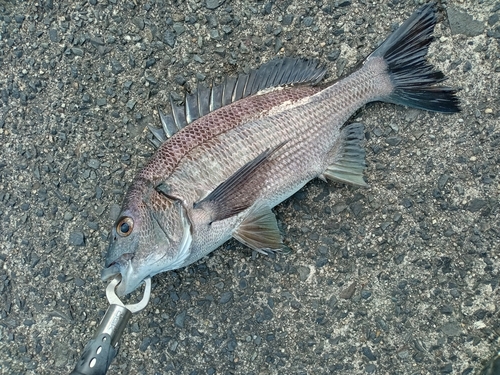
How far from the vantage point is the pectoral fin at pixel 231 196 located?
2.34 metres

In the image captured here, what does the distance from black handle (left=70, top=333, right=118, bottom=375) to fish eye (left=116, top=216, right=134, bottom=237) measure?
478 mm

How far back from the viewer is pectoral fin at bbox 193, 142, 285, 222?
234cm

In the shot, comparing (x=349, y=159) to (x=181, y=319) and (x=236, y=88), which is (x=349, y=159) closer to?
(x=236, y=88)

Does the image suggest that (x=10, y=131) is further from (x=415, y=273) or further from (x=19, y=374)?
(x=415, y=273)

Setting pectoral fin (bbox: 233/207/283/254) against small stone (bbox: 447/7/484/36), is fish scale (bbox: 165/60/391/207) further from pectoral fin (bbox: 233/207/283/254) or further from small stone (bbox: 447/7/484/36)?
small stone (bbox: 447/7/484/36)

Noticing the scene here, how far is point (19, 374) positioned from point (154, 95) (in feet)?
6.45

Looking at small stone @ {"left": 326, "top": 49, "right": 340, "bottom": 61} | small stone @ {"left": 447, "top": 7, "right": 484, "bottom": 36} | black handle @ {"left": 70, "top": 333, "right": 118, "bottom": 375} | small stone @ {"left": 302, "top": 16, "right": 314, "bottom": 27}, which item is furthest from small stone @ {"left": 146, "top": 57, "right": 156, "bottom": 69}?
small stone @ {"left": 447, "top": 7, "right": 484, "bottom": 36}

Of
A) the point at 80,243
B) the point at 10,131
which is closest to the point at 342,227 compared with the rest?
the point at 80,243

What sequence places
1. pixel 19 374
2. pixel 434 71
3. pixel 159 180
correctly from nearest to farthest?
pixel 159 180 → pixel 434 71 → pixel 19 374

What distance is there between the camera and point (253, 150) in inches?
97.0

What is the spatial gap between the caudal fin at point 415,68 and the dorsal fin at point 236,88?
400mm

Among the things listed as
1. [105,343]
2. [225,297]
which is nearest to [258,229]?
[225,297]

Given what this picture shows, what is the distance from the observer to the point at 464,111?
2764 mm

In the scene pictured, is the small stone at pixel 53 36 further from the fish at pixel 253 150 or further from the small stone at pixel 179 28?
the fish at pixel 253 150
